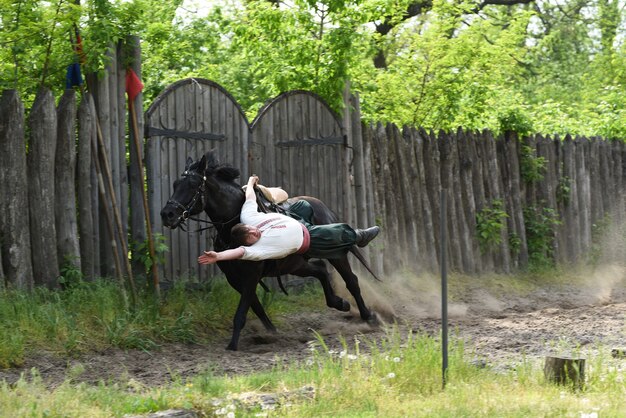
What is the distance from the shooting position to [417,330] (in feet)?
34.9

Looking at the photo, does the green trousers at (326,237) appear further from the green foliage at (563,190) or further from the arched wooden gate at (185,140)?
the green foliage at (563,190)

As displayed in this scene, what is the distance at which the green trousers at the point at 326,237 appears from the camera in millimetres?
10234

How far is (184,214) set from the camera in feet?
31.0

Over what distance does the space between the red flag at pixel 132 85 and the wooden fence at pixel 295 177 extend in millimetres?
155

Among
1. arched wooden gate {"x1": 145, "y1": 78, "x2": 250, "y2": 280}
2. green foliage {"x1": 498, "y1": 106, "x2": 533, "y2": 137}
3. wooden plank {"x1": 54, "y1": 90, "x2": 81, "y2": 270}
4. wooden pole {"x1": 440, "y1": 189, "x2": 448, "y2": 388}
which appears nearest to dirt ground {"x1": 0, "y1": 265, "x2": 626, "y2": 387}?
wooden pole {"x1": 440, "y1": 189, "x2": 448, "y2": 388}

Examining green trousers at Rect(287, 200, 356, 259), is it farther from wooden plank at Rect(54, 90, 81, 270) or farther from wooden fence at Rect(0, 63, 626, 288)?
wooden plank at Rect(54, 90, 81, 270)

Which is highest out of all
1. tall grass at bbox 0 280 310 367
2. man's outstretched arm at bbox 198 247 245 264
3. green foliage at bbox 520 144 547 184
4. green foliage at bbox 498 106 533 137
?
green foliage at bbox 498 106 533 137

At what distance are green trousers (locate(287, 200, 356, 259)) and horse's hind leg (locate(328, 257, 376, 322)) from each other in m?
0.38

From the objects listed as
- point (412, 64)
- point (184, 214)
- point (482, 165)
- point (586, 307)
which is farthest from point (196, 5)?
point (184, 214)

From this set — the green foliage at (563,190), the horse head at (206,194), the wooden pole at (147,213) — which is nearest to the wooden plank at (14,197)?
the wooden pole at (147,213)

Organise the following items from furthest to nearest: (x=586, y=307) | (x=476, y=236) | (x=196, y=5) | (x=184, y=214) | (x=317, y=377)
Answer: (x=196, y=5) < (x=476, y=236) < (x=586, y=307) < (x=184, y=214) < (x=317, y=377)

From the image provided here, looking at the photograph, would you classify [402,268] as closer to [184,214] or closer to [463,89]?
[463,89]

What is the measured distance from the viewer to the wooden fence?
10031mm

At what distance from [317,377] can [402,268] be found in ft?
24.1
